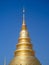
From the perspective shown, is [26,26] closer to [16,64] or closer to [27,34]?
[27,34]

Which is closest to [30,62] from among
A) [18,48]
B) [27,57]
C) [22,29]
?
[27,57]

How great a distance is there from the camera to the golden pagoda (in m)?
36.9

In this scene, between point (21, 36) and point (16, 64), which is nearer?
point (16, 64)

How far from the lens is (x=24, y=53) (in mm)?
37500

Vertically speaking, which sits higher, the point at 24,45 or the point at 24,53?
the point at 24,45

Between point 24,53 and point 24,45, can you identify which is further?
point 24,45

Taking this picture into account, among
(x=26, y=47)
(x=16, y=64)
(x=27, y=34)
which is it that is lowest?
(x=16, y=64)

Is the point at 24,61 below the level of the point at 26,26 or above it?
below

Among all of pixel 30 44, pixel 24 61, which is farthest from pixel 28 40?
pixel 24 61

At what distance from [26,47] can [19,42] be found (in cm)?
171

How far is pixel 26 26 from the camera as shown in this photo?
134 ft

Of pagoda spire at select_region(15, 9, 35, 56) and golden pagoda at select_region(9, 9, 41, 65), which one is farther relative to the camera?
pagoda spire at select_region(15, 9, 35, 56)

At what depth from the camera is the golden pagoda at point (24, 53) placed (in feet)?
121

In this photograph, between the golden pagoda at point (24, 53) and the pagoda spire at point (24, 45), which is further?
the pagoda spire at point (24, 45)
